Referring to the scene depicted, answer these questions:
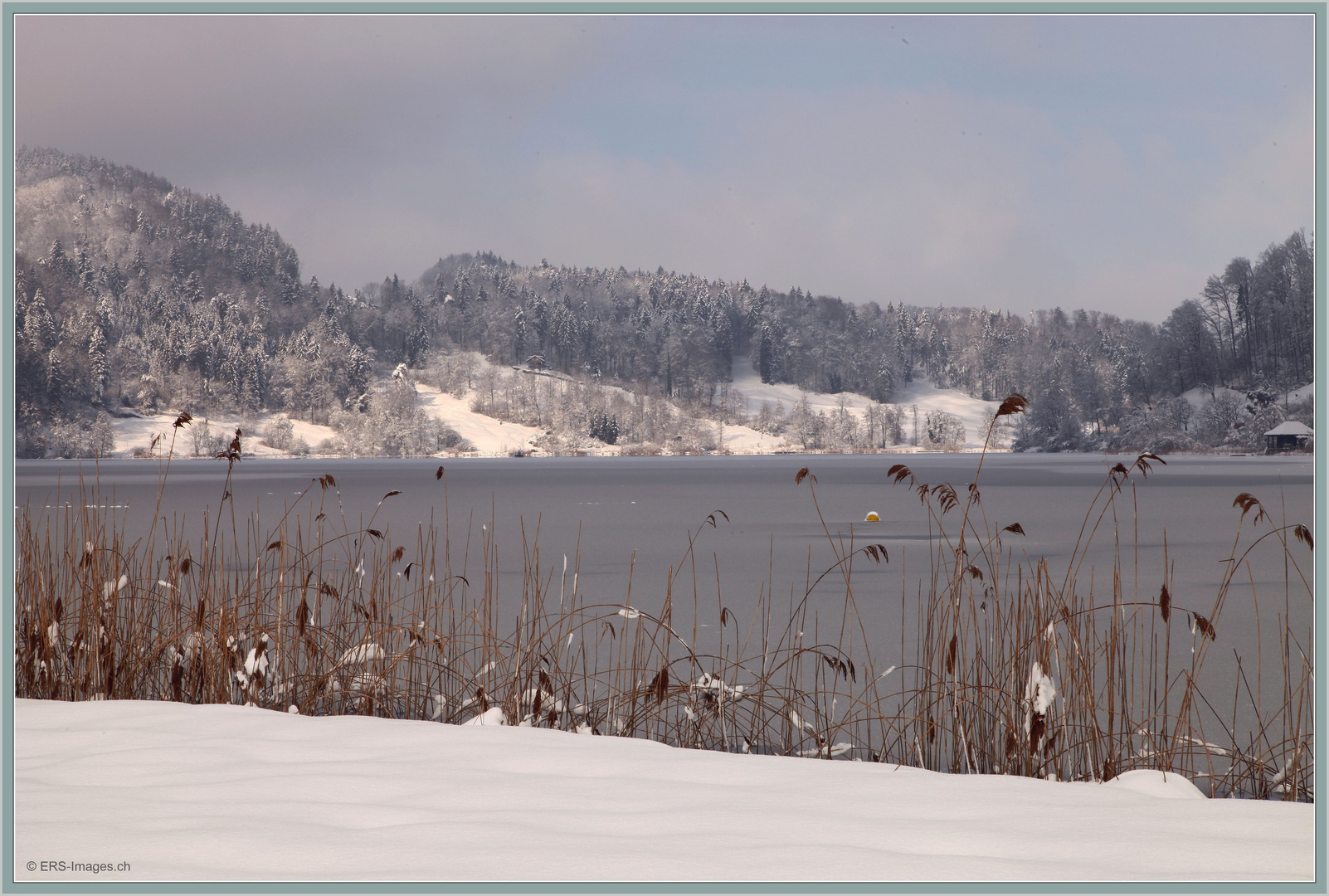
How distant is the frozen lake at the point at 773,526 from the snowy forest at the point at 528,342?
23.3 meters

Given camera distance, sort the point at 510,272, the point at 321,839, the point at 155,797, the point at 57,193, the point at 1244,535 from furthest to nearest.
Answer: the point at 510,272, the point at 57,193, the point at 1244,535, the point at 155,797, the point at 321,839

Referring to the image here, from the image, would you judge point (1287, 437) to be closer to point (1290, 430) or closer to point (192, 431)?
point (1290, 430)

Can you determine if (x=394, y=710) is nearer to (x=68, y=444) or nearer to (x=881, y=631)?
(x=881, y=631)

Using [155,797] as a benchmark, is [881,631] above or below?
below

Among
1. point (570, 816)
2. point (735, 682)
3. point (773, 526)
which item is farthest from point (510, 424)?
point (570, 816)

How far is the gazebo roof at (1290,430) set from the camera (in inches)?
1960

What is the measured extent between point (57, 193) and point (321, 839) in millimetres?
132919

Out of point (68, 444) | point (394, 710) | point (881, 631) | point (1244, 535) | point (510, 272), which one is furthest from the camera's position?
point (510, 272)

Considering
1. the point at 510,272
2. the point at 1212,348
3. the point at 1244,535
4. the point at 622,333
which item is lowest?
the point at 1244,535

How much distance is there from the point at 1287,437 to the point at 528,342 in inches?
3311

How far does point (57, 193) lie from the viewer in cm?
10975

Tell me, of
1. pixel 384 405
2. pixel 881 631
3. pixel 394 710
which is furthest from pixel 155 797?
pixel 384 405

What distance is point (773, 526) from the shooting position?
18016 millimetres
